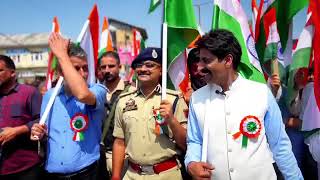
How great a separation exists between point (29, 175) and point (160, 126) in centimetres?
150

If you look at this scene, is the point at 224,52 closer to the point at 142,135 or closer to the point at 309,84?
the point at 142,135

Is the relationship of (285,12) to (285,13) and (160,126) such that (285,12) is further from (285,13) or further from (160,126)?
(160,126)

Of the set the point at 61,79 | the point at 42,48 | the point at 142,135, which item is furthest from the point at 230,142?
the point at 42,48

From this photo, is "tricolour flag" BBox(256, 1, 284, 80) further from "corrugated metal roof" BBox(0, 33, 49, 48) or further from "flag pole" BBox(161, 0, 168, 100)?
"corrugated metal roof" BBox(0, 33, 49, 48)

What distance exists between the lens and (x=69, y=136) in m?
3.19

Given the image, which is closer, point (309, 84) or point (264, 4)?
point (309, 84)

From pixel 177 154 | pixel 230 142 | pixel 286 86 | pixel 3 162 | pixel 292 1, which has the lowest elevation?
pixel 3 162

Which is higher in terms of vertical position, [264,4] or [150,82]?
[264,4]

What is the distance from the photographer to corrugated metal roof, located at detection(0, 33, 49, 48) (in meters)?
46.3

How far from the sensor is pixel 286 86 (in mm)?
3916

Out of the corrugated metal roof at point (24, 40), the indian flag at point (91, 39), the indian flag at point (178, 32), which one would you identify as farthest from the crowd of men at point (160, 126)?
the corrugated metal roof at point (24, 40)

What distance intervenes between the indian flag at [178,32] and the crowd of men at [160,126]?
0.57 ft

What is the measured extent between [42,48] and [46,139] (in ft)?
150

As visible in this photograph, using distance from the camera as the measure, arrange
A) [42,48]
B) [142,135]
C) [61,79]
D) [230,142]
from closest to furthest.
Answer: [230,142] < [142,135] < [61,79] < [42,48]
